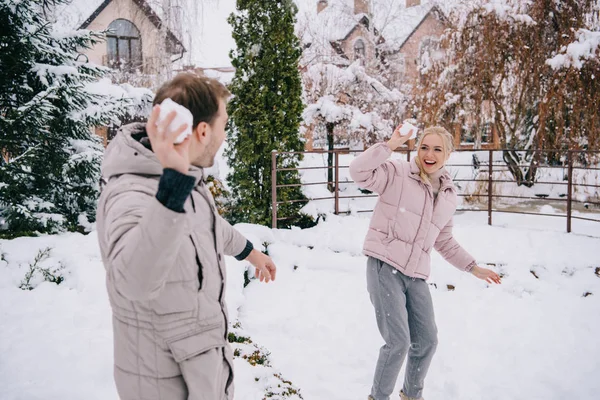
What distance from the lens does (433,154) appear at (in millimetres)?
3238

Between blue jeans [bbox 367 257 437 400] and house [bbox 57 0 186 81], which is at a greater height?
house [bbox 57 0 186 81]

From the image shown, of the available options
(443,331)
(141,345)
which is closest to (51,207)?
(443,331)

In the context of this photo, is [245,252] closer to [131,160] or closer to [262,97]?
[131,160]

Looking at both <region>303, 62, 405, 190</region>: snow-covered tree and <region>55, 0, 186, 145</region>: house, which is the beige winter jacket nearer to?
<region>55, 0, 186, 145</region>: house

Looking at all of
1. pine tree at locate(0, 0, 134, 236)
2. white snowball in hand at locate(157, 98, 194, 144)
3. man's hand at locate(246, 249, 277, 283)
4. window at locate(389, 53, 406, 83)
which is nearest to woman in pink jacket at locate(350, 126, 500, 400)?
man's hand at locate(246, 249, 277, 283)

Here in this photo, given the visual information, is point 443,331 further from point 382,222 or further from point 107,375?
point 107,375

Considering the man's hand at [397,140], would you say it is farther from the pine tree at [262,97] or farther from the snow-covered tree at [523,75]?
the snow-covered tree at [523,75]

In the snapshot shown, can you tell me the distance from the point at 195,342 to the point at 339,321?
3.95 metres

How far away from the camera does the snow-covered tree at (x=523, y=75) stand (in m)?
9.41

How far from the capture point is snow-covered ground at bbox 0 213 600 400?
11.0 feet

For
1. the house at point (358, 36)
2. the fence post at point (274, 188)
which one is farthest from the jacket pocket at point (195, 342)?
the house at point (358, 36)

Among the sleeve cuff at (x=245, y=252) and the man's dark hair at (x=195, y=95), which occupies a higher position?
the man's dark hair at (x=195, y=95)

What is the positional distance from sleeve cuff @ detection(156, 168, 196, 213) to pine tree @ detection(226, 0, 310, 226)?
706cm

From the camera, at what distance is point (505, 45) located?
35.1 ft
